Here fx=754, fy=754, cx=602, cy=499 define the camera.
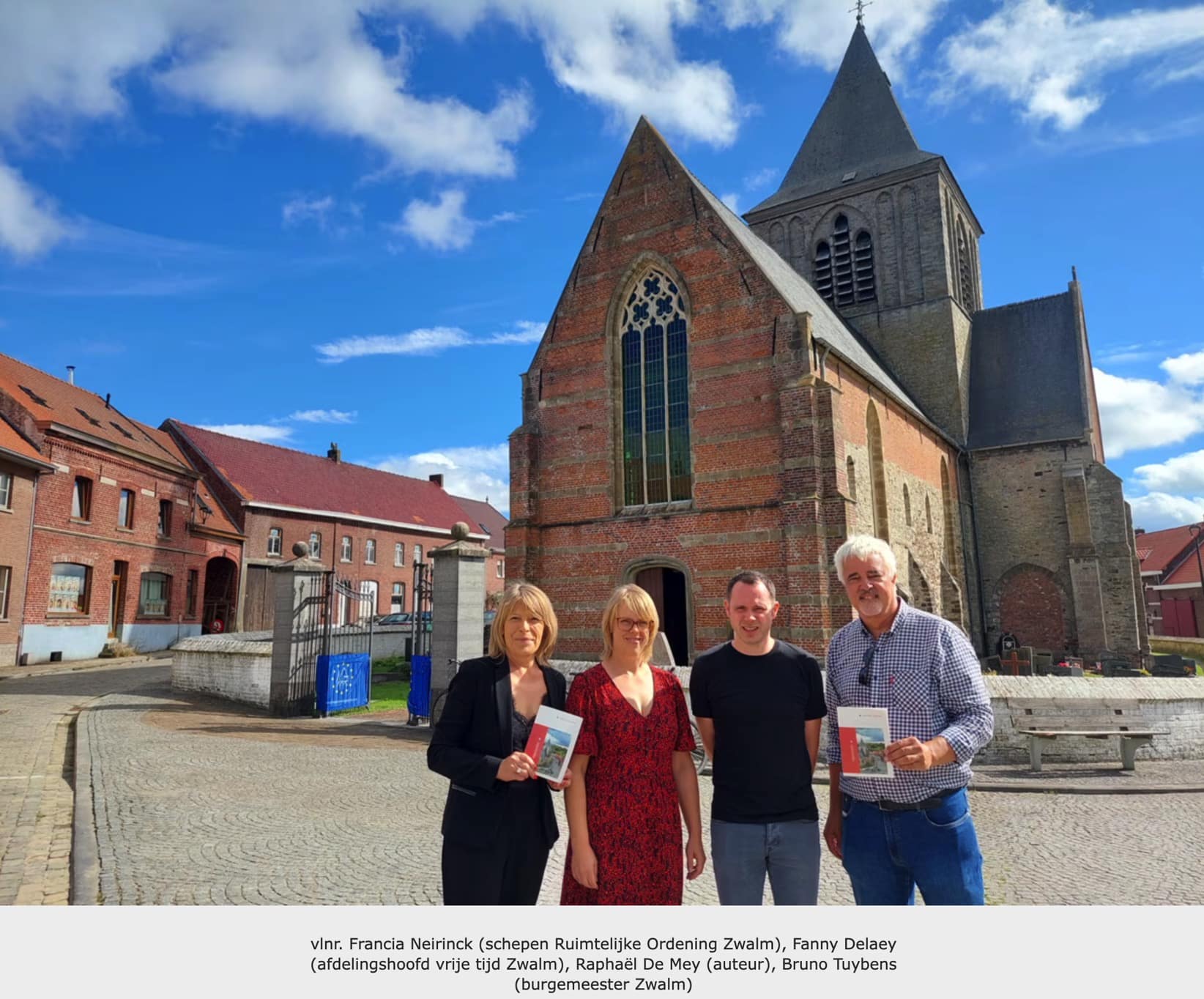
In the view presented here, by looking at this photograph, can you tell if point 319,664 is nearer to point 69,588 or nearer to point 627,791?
point 627,791

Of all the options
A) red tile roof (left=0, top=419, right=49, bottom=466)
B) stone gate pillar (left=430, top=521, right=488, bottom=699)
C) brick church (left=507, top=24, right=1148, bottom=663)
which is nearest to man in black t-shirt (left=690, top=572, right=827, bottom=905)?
stone gate pillar (left=430, top=521, right=488, bottom=699)

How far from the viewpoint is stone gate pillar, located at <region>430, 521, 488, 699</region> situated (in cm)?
1173

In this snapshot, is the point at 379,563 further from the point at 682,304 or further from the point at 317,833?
the point at 317,833

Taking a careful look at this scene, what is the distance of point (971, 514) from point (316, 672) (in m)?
22.2

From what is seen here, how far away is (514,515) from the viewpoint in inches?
715

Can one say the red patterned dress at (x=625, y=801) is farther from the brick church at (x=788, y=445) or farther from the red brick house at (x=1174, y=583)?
the red brick house at (x=1174, y=583)

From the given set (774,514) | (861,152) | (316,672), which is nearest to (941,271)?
(861,152)

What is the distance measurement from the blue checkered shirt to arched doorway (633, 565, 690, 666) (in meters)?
13.4

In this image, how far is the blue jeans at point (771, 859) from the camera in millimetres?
2979

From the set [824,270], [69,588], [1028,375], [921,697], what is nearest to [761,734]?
[921,697]

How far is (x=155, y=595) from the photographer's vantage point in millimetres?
28797

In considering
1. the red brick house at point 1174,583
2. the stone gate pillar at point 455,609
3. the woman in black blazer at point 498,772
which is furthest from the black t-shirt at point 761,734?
the red brick house at point 1174,583

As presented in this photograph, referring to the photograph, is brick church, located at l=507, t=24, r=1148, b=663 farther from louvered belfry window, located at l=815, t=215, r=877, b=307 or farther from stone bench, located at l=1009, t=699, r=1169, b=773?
stone bench, located at l=1009, t=699, r=1169, b=773

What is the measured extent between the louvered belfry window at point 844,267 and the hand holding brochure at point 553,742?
96.3ft
